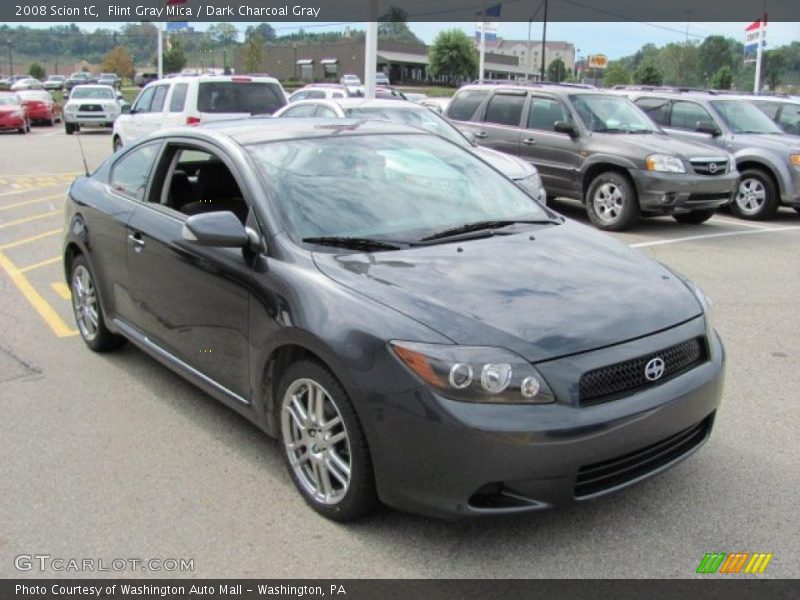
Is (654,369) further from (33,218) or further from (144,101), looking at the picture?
(144,101)

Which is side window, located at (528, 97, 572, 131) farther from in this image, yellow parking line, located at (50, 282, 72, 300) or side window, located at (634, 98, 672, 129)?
yellow parking line, located at (50, 282, 72, 300)

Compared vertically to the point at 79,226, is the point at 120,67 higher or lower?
higher

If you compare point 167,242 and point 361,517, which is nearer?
point 361,517

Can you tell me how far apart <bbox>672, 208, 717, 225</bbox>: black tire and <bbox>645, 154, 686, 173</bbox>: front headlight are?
118cm

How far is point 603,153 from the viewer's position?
35.4 ft

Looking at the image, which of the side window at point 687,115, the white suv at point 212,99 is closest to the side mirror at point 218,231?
the white suv at point 212,99

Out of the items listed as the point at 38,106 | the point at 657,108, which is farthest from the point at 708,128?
the point at 38,106

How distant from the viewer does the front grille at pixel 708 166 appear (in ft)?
34.6

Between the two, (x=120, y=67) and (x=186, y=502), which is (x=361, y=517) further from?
(x=120, y=67)

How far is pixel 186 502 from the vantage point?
11.8 ft

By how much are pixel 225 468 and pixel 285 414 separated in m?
0.57

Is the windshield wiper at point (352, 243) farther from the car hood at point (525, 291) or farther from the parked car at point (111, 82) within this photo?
the parked car at point (111, 82)

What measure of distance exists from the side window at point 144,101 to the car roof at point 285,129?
11698 mm

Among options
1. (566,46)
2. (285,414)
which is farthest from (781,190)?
(566,46)
